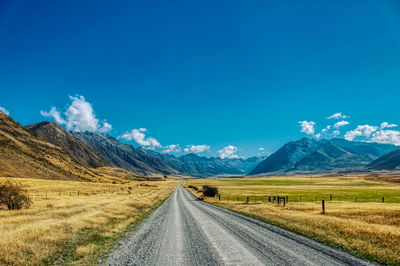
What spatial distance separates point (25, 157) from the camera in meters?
109

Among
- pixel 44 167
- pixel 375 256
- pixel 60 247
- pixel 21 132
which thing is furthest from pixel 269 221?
pixel 21 132

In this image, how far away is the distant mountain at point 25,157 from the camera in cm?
9412

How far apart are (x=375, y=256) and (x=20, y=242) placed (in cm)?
1758

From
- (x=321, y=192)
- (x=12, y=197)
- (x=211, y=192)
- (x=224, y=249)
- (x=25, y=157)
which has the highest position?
(x=25, y=157)

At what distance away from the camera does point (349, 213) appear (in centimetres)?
2525

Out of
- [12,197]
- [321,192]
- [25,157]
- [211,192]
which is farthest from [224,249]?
[25,157]

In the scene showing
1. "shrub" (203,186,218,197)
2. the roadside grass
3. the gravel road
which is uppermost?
the gravel road

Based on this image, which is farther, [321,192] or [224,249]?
[321,192]

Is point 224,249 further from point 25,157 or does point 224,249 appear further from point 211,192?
point 25,157

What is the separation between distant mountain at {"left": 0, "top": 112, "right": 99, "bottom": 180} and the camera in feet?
309

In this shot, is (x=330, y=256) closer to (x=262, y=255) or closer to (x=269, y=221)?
(x=262, y=255)

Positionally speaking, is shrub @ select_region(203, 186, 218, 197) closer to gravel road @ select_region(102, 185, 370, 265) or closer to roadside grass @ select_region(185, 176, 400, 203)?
roadside grass @ select_region(185, 176, 400, 203)

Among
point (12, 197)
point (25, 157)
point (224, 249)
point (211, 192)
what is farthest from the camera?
point (25, 157)

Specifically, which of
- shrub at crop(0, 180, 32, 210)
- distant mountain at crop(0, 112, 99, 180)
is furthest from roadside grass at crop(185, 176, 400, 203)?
distant mountain at crop(0, 112, 99, 180)
